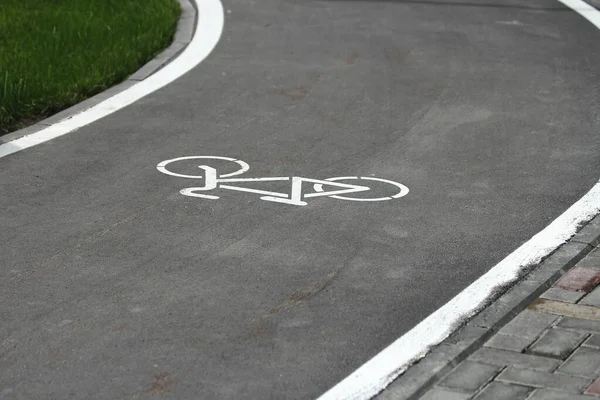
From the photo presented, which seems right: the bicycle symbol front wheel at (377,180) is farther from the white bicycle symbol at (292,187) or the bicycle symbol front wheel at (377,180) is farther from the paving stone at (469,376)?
the paving stone at (469,376)

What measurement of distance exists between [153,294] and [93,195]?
6.43 ft

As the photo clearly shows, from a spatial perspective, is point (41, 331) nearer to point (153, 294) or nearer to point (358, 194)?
point (153, 294)

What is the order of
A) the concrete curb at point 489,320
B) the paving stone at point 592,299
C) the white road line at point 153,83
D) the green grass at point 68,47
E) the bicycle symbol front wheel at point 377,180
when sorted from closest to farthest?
1. the concrete curb at point 489,320
2. the paving stone at point 592,299
3. the bicycle symbol front wheel at point 377,180
4. the white road line at point 153,83
5. the green grass at point 68,47

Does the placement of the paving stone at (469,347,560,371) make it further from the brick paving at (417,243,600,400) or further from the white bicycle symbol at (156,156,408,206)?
the white bicycle symbol at (156,156,408,206)

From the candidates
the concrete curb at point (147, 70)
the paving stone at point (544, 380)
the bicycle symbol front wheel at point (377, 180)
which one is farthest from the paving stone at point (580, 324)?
the concrete curb at point (147, 70)

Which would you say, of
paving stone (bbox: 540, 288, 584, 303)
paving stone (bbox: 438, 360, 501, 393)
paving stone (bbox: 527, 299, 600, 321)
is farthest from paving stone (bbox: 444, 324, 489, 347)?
paving stone (bbox: 540, 288, 584, 303)

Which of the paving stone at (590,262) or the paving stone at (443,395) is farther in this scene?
the paving stone at (590,262)

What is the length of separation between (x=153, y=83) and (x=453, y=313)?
20.1 ft

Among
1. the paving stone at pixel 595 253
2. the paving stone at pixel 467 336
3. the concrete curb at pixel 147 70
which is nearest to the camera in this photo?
the paving stone at pixel 467 336

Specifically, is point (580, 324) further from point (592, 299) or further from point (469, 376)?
point (469, 376)

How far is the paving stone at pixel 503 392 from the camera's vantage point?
546cm

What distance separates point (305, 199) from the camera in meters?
8.57

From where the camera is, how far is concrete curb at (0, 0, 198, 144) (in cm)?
1050

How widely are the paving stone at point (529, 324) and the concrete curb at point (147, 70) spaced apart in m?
5.28
